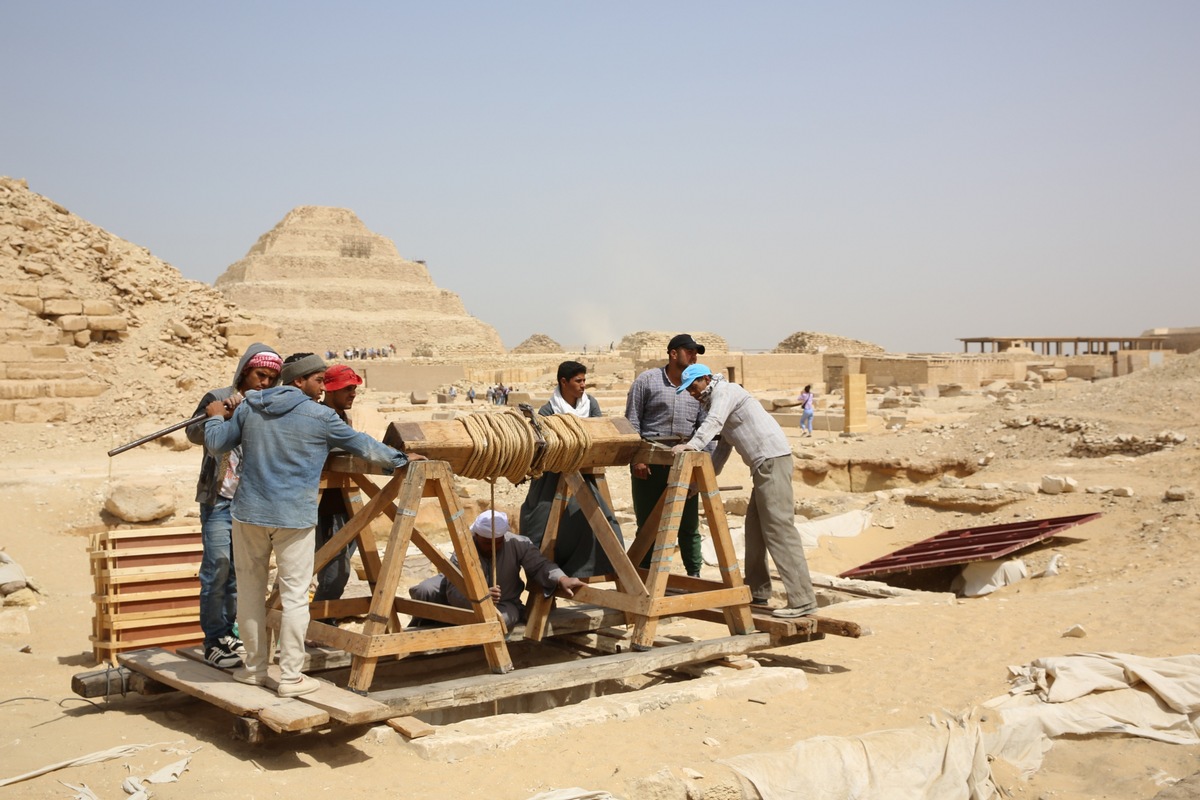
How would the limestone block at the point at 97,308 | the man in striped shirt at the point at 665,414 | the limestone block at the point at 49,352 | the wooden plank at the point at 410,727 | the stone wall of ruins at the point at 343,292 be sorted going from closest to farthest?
the wooden plank at the point at 410,727, the man in striped shirt at the point at 665,414, the limestone block at the point at 49,352, the limestone block at the point at 97,308, the stone wall of ruins at the point at 343,292

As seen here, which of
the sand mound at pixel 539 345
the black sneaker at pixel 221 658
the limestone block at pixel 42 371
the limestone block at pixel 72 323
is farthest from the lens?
the sand mound at pixel 539 345

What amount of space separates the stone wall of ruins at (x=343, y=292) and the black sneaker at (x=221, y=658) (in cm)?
6113

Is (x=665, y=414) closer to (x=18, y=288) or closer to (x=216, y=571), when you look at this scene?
(x=216, y=571)

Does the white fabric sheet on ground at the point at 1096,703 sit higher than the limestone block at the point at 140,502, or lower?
lower

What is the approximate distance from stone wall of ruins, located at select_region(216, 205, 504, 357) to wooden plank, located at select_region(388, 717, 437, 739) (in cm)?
6172

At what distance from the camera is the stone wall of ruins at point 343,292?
2921 inches

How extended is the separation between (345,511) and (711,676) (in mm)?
1987

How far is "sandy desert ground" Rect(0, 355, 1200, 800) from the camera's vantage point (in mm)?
3582

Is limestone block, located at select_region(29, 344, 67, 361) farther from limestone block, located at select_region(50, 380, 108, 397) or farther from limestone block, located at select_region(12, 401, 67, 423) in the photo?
limestone block, located at select_region(12, 401, 67, 423)

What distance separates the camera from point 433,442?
4.39 metres

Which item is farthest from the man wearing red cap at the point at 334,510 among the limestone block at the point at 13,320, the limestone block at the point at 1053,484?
the limestone block at the point at 13,320

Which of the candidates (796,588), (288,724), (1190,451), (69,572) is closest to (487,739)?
(288,724)

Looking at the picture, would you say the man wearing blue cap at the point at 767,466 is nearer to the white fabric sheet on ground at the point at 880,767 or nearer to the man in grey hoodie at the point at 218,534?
the white fabric sheet on ground at the point at 880,767

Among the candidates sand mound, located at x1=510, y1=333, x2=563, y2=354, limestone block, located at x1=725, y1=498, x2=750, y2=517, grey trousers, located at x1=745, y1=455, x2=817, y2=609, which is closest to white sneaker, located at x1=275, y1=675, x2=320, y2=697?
grey trousers, located at x1=745, y1=455, x2=817, y2=609
